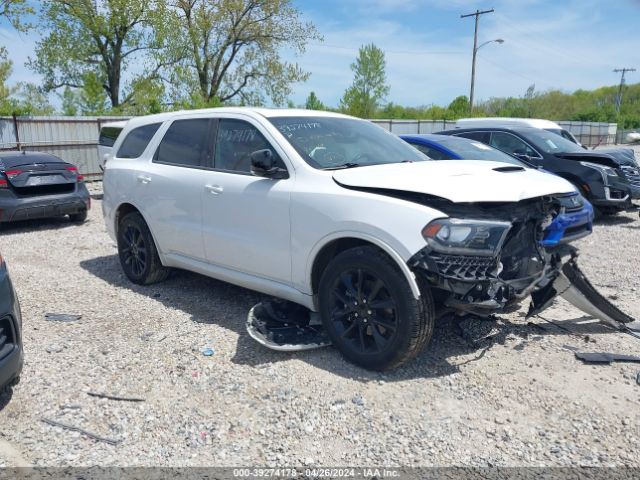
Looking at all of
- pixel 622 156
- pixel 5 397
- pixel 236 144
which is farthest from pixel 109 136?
pixel 622 156

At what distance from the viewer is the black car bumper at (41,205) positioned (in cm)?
844

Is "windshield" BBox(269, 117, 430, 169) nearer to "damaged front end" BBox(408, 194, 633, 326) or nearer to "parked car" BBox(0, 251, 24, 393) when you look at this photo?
"damaged front end" BBox(408, 194, 633, 326)

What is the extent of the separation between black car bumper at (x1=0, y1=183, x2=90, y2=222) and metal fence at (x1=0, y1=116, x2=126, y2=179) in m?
7.62

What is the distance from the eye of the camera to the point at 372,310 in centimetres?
361

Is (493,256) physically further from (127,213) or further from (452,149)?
(452,149)

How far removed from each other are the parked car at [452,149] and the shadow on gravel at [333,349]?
3.59 meters

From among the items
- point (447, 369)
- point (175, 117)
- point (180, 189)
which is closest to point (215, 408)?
point (447, 369)

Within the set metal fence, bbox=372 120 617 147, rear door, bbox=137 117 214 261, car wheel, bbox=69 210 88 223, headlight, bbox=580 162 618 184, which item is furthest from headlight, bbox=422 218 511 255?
metal fence, bbox=372 120 617 147

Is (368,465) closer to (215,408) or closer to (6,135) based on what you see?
(215,408)

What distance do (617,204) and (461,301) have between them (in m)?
7.30

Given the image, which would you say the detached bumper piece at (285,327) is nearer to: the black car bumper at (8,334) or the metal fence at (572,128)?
the black car bumper at (8,334)

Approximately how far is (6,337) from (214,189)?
6.53 feet

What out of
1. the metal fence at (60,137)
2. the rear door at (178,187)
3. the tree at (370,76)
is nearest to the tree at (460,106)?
the tree at (370,76)

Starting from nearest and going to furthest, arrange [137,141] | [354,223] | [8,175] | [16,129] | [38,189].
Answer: [354,223]
[137,141]
[8,175]
[38,189]
[16,129]
